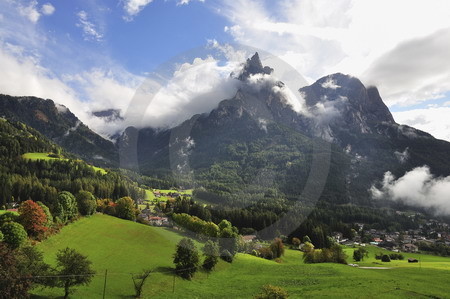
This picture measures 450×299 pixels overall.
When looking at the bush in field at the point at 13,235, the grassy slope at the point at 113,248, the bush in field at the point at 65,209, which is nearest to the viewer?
the grassy slope at the point at 113,248

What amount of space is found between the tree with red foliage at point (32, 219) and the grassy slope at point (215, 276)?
3.33 metres

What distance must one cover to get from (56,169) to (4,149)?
37750 millimetres

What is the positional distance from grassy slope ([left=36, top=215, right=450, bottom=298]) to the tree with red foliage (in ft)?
10.9

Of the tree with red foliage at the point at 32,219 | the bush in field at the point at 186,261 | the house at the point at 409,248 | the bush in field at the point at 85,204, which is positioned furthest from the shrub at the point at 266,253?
the house at the point at 409,248

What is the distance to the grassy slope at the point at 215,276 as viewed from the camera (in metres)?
51.7

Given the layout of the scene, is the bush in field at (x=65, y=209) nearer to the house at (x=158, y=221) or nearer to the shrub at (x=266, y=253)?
the house at (x=158, y=221)

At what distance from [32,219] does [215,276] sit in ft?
140

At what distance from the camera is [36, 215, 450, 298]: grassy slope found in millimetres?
51659

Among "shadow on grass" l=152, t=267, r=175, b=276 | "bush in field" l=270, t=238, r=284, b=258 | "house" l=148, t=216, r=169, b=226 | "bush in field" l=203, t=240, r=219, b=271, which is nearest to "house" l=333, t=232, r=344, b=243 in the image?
"bush in field" l=270, t=238, r=284, b=258

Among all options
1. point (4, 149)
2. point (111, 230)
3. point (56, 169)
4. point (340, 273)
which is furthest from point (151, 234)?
point (4, 149)

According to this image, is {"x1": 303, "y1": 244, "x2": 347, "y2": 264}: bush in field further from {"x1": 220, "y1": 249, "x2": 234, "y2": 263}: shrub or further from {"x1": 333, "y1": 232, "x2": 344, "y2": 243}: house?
{"x1": 333, "y1": 232, "x2": 344, "y2": 243}: house

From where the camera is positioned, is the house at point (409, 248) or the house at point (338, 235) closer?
the house at point (409, 248)

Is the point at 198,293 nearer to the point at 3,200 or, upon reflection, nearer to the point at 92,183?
the point at 3,200

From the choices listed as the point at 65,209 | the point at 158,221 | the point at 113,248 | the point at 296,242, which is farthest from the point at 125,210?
the point at 296,242
